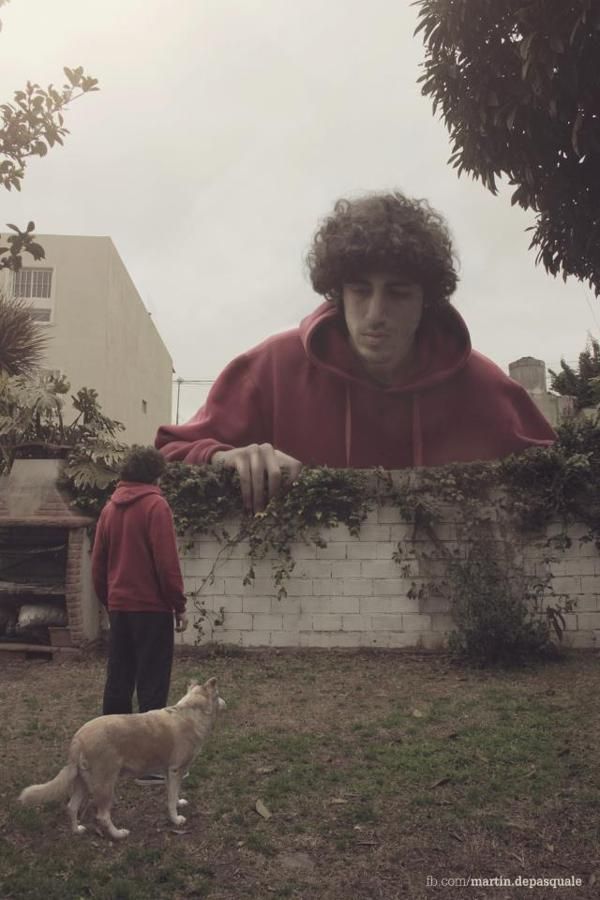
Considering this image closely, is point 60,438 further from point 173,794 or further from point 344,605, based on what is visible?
point 173,794

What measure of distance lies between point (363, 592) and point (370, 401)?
445 centimetres

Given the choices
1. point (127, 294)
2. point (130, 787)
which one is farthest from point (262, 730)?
point (127, 294)

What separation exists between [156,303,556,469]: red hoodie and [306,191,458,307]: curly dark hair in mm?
123

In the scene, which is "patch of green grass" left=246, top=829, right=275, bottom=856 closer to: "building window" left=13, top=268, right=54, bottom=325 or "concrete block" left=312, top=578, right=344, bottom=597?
"concrete block" left=312, top=578, right=344, bottom=597

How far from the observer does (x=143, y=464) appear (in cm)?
379

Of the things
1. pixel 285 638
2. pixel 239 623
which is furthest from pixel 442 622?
pixel 239 623

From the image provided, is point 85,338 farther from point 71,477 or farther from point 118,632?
point 118,632

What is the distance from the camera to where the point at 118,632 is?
3.76 m

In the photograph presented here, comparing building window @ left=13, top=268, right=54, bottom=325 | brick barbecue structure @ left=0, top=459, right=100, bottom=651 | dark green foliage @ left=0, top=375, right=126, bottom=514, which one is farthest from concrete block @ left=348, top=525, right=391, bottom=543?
building window @ left=13, top=268, right=54, bottom=325

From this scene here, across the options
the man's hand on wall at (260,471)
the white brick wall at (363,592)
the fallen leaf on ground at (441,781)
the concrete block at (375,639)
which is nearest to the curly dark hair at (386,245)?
the man's hand on wall at (260,471)

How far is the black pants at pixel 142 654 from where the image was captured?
3.72 m

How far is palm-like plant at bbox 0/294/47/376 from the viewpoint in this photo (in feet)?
29.1

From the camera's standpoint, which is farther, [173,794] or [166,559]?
[166,559]

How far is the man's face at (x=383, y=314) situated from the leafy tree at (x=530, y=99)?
73 centimetres
